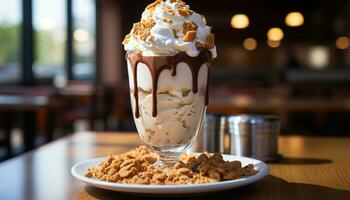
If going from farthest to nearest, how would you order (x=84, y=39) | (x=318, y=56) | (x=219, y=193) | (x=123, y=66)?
(x=318, y=56)
(x=123, y=66)
(x=84, y=39)
(x=219, y=193)

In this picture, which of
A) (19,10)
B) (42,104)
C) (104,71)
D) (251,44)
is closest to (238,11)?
(251,44)

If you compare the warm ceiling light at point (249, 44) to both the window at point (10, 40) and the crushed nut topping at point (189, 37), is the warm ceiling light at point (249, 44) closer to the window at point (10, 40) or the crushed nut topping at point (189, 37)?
the window at point (10, 40)

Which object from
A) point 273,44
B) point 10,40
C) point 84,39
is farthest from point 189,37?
point 273,44

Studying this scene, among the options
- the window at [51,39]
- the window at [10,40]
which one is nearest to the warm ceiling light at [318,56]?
the window at [51,39]

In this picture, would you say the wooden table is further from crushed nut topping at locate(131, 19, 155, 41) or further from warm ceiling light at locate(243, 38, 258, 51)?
warm ceiling light at locate(243, 38, 258, 51)

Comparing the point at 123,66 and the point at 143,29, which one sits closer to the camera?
the point at 143,29

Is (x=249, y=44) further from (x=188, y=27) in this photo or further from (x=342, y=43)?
(x=188, y=27)

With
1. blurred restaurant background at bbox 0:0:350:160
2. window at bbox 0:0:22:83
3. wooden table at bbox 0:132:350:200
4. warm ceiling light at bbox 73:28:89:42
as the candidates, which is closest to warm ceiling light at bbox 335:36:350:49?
blurred restaurant background at bbox 0:0:350:160
